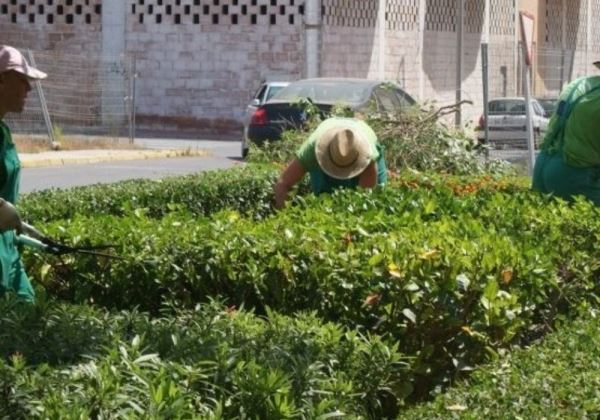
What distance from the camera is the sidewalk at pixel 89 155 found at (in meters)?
25.0

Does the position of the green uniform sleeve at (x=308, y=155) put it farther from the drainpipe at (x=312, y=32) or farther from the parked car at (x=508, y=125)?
the drainpipe at (x=312, y=32)

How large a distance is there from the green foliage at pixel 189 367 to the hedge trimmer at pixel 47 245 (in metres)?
Answer: 0.65

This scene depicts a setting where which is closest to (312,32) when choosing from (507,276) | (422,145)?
(422,145)

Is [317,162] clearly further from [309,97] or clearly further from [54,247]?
[309,97]

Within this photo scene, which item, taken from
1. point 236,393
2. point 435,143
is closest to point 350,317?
point 236,393

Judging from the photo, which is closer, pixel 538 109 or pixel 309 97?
pixel 309 97

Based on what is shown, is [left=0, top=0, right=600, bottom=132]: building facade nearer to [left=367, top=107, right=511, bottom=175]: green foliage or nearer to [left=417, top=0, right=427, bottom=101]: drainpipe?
[left=417, top=0, right=427, bottom=101]: drainpipe

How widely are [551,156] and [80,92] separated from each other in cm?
2388

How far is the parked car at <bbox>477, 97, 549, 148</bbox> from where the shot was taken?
21766mm

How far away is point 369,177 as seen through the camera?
9172mm

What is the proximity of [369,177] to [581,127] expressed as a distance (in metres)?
1.27

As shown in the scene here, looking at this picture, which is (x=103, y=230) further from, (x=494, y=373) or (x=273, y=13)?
(x=273, y=13)

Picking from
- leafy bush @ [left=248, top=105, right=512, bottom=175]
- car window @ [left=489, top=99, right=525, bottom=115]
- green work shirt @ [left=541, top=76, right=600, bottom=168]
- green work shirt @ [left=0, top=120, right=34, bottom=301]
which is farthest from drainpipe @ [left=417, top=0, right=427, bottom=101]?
green work shirt @ [left=0, top=120, right=34, bottom=301]

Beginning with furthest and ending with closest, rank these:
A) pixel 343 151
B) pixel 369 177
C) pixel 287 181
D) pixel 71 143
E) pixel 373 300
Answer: pixel 71 143, pixel 369 177, pixel 287 181, pixel 343 151, pixel 373 300
